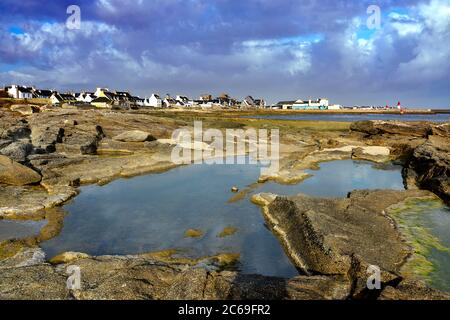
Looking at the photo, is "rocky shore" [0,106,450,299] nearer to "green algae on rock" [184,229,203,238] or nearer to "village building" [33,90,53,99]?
"green algae on rock" [184,229,203,238]

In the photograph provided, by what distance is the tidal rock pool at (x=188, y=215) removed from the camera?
1570cm

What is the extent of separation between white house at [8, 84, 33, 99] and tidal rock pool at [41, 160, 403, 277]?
11814 centimetres

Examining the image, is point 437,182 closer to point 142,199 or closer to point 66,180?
point 142,199

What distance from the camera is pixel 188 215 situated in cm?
2061

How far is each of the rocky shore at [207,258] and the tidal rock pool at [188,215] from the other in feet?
2.98

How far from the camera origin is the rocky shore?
1038cm

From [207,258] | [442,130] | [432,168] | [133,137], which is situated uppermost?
[442,130]

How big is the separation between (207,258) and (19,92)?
135652 millimetres

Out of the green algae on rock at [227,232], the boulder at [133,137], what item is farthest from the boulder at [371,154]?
the green algae on rock at [227,232]

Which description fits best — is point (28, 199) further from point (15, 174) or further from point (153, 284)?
point (153, 284)

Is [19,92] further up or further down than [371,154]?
further up

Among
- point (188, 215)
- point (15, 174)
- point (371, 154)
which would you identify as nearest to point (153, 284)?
point (188, 215)

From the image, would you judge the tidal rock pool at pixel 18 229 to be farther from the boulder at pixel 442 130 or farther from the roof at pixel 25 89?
the roof at pixel 25 89
